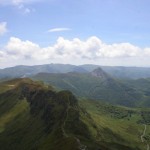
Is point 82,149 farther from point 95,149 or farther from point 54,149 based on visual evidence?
point 54,149

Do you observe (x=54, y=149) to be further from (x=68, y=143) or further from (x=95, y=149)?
(x=95, y=149)

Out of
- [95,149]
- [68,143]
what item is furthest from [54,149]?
[95,149]

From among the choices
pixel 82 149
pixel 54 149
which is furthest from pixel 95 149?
pixel 54 149

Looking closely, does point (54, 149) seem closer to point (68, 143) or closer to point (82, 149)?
point (68, 143)

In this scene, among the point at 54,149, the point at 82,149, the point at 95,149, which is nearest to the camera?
the point at 82,149

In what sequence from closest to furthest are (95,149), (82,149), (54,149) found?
(82,149)
(95,149)
(54,149)

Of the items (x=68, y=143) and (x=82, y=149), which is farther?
(x=68, y=143)

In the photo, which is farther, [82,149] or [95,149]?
[95,149]
